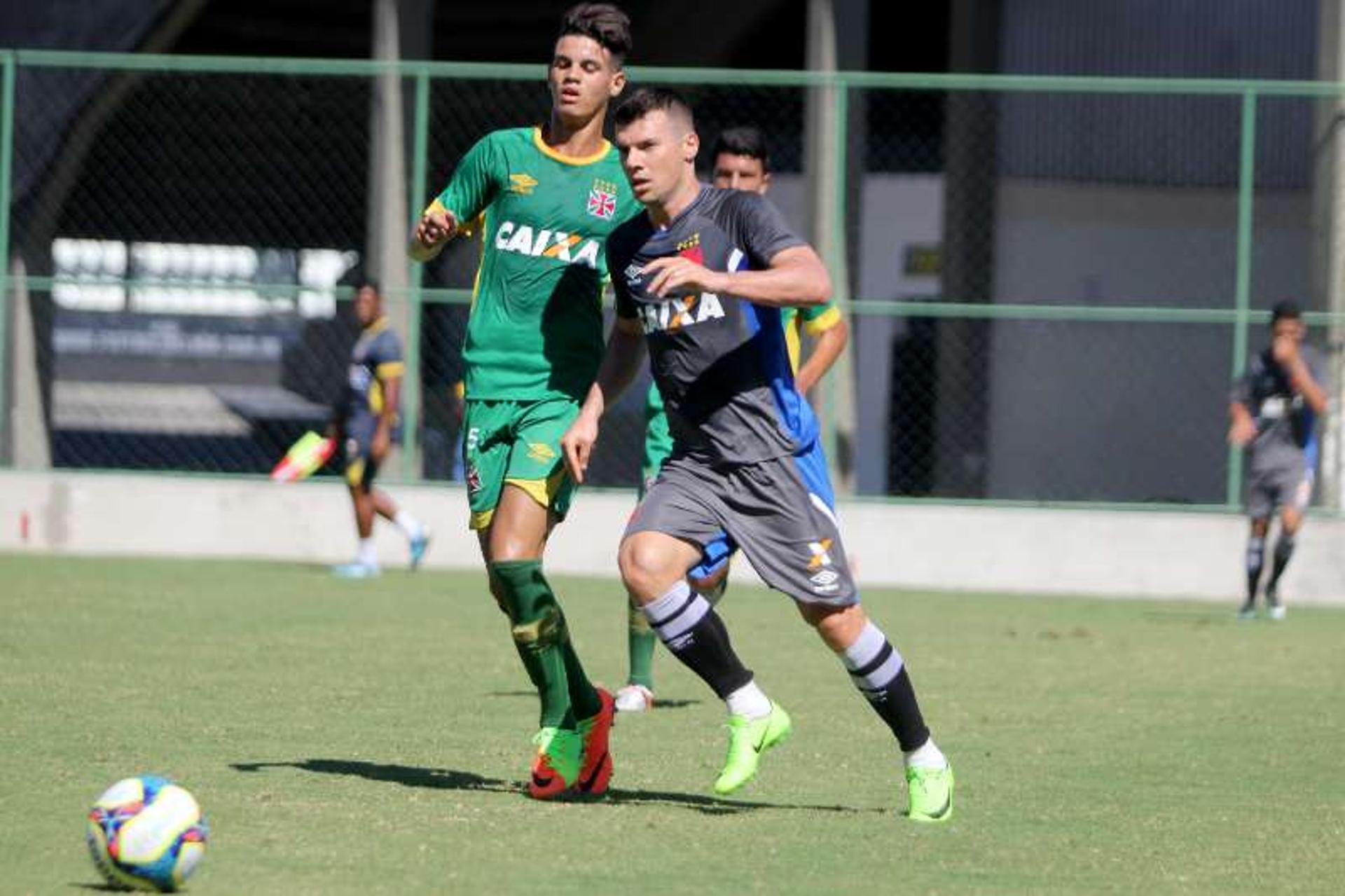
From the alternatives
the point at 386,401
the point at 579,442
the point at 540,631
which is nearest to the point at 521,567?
the point at 540,631

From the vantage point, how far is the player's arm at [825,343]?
892 centimetres

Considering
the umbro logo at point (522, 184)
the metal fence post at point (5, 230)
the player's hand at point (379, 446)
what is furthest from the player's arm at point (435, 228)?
the metal fence post at point (5, 230)

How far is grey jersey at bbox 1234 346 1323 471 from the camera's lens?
640 inches

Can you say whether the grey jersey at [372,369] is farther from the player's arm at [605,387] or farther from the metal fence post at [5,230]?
the player's arm at [605,387]

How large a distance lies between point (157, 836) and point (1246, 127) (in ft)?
45.3

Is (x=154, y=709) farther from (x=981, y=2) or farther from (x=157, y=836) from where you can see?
(x=981, y=2)

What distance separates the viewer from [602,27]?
7.59 m

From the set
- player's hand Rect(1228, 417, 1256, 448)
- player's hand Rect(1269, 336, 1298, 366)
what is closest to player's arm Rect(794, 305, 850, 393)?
player's hand Rect(1228, 417, 1256, 448)

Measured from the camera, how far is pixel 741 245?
709 centimetres

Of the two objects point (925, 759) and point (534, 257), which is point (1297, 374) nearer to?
point (534, 257)

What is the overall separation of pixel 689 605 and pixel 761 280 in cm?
99

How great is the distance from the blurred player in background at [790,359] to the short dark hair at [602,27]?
41.0 inches

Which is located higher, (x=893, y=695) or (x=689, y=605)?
(x=689, y=605)

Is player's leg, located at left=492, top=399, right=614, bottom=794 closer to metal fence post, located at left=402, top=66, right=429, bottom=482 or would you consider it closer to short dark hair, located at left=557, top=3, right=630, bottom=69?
short dark hair, located at left=557, top=3, right=630, bottom=69
